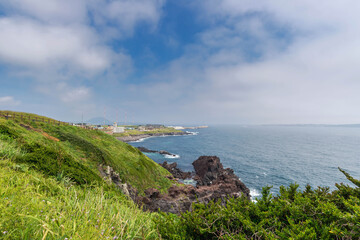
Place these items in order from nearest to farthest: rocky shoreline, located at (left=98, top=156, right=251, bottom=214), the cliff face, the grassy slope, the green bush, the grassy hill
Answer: the grassy hill → the green bush → the grassy slope → rocky shoreline, located at (left=98, top=156, right=251, bottom=214) → the cliff face

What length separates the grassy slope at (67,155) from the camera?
827 centimetres

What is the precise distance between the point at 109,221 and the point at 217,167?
1907 inches

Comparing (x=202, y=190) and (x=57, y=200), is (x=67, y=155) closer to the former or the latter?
(x=57, y=200)

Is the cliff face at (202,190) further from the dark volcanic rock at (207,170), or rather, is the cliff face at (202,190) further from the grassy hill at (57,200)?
the grassy hill at (57,200)

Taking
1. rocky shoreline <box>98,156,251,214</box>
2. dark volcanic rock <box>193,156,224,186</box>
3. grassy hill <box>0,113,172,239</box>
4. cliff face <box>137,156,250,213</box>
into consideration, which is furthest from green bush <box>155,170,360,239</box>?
dark volcanic rock <box>193,156,224,186</box>

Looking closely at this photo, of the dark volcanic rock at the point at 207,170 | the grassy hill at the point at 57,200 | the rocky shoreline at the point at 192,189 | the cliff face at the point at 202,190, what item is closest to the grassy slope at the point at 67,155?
the grassy hill at the point at 57,200

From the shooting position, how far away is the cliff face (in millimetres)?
18453

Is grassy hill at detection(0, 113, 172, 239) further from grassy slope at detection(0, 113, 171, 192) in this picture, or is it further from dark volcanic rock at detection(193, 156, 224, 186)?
dark volcanic rock at detection(193, 156, 224, 186)

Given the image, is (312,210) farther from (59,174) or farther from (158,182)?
(158,182)

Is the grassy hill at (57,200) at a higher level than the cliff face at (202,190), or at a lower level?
higher

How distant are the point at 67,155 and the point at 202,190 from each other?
26169 millimetres

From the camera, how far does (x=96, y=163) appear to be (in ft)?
59.9

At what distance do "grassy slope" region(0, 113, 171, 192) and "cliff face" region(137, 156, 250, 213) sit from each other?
140 inches

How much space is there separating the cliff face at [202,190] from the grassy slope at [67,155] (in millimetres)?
3552
